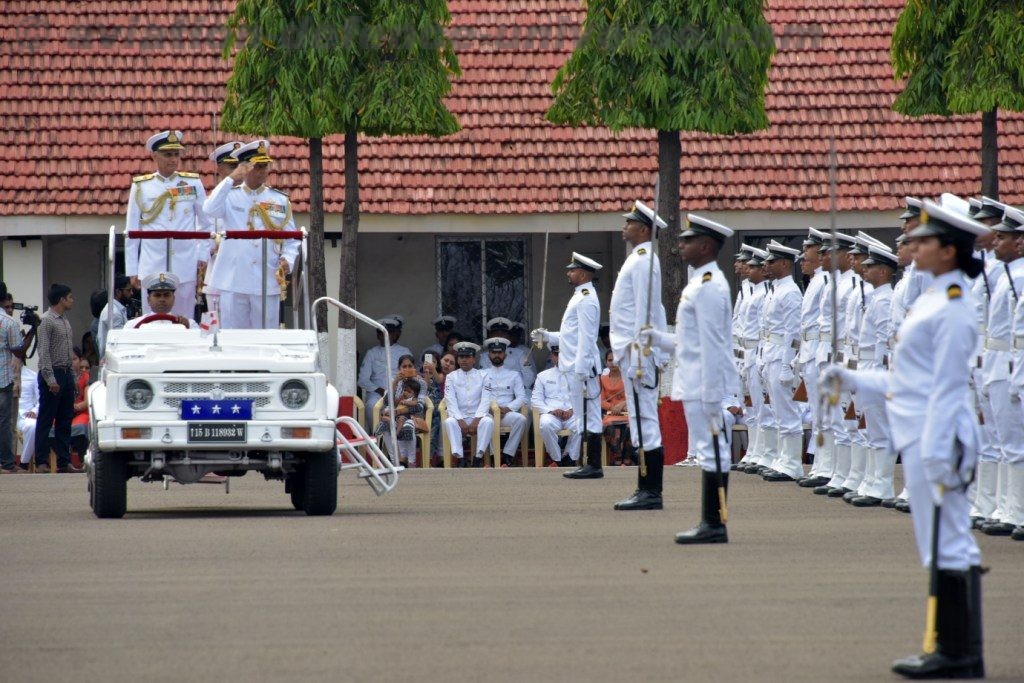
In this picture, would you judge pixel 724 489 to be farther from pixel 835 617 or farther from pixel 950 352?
pixel 950 352

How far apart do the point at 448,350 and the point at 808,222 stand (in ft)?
15.8

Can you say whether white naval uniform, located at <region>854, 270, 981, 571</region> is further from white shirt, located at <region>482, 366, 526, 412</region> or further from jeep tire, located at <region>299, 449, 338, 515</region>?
white shirt, located at <region>482, 366, 526, 412</region>

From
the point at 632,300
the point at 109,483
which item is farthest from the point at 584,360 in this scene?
the point at 109,483

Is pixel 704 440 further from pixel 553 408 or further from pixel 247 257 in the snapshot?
pixel 553 408

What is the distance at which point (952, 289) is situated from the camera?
337 inches

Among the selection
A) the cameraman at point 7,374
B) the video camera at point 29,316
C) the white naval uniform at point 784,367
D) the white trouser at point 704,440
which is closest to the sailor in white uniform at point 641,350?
the white trouser at point 704,440

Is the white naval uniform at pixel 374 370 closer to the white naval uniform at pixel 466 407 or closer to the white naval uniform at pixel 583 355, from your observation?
the white naval uniform at pixel 466 407

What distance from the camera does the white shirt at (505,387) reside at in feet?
80.3

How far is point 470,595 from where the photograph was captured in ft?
35.8

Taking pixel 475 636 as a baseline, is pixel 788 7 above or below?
above

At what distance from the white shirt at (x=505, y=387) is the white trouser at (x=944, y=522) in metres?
15.8

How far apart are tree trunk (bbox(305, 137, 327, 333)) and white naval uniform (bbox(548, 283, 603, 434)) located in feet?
14.4

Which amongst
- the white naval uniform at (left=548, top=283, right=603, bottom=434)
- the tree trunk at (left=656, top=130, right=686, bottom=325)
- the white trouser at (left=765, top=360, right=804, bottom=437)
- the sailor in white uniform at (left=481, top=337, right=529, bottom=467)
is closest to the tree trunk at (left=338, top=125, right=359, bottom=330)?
the sailor in white uniform at (left=481, top=337, right=529, bottom=467)

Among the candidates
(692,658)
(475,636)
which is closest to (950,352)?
(692,658)
